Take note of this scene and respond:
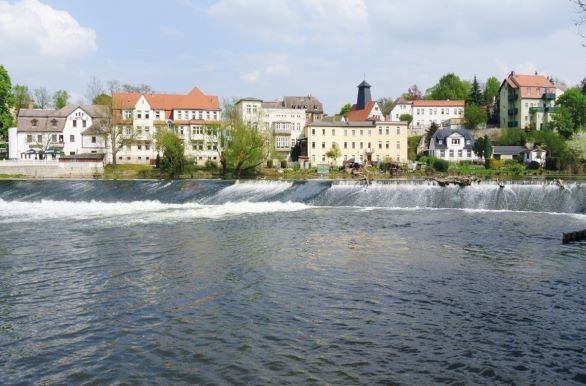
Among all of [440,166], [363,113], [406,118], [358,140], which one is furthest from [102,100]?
[406,118]

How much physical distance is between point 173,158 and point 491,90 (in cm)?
8785

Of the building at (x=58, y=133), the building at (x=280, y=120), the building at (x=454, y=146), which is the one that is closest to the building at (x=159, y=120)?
the building at (x=58, y=133)

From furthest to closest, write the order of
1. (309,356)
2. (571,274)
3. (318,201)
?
(318,201) < (571,274) < (309,356)

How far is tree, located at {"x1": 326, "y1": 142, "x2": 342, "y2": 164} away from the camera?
76.7 m

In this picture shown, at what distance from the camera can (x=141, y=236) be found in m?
26.3

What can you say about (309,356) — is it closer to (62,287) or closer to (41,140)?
(62,287)

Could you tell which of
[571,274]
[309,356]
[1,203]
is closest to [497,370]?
[309,356]

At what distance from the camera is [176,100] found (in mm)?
81625

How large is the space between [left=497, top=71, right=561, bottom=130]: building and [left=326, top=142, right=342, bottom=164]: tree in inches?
1364

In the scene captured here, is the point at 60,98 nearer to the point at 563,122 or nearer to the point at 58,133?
the point at 58,133

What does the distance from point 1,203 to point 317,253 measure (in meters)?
34.4

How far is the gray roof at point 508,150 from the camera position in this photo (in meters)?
79.4

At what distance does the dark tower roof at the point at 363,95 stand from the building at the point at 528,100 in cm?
2554

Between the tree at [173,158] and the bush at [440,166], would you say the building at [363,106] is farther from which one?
the tree at [173,158]
